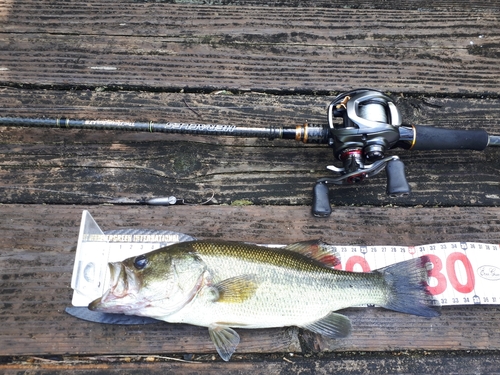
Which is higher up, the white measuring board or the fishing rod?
the fishing rod

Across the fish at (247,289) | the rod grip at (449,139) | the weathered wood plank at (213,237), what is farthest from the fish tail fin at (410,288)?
the rod grip at (449,139)

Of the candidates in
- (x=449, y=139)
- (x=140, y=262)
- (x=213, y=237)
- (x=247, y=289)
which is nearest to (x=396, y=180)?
(x=449, y=139)

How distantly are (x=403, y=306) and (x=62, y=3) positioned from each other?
313 cm

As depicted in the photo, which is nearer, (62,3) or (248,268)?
(248,268)

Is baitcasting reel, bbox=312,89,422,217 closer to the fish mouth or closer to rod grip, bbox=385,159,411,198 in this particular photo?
rod grip, bbox=385,159,411,198

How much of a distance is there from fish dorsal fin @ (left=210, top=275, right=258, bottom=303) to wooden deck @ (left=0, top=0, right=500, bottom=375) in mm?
290

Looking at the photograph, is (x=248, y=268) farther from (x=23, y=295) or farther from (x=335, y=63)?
(x=335, y=63)

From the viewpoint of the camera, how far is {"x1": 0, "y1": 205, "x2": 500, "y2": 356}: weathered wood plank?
219cm

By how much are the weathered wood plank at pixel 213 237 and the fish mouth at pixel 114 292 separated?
268 millimetres

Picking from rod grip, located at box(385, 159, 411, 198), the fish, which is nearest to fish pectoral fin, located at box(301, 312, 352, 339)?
the fish

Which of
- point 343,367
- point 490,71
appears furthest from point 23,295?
point 490,71

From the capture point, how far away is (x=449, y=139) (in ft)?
8.05

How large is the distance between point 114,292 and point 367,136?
1.56 metres

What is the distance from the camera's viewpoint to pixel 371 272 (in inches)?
86.9
